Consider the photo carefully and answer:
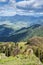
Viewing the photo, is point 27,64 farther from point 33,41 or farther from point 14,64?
point 33,41

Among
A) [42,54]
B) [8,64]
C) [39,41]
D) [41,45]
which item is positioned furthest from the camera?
[39,41]

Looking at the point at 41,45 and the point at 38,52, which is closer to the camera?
the point at 38,52

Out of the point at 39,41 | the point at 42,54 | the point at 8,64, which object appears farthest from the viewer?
the point at 39,41

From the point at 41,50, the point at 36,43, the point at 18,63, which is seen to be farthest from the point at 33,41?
the point at 18,63

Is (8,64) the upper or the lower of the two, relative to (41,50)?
upper

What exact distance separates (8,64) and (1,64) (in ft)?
6.30

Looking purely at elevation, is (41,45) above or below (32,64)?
below

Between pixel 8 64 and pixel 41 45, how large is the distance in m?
132

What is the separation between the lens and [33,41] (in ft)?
598

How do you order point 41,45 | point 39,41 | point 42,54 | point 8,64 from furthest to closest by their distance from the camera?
1. point 39,41
2. point 41,45
3. point 42,54
4. point 8,64

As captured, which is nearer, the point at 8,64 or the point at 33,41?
the point at 8,64

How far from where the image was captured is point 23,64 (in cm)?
4119

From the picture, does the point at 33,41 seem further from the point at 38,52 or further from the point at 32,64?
the point at 32,64

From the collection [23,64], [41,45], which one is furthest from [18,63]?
[41,45]
